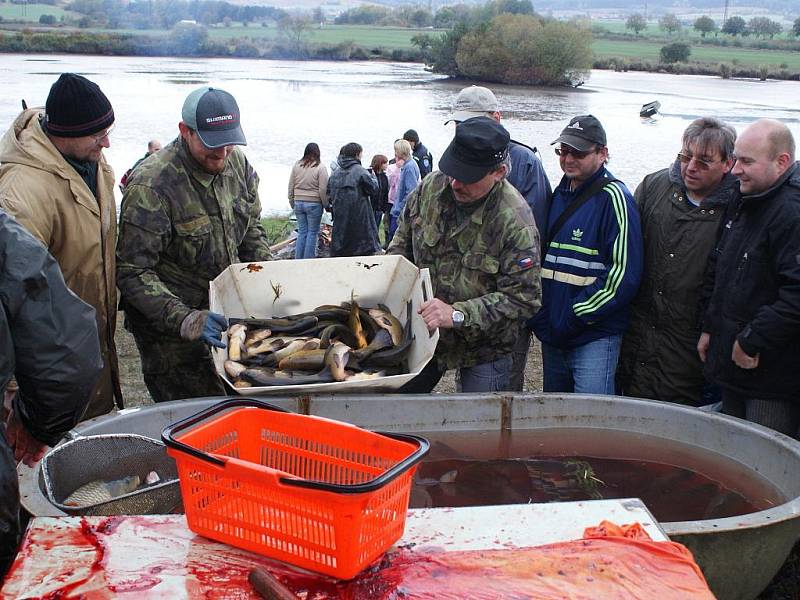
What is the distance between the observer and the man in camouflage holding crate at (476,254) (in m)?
4.52

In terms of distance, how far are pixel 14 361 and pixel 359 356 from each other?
2.33 meters

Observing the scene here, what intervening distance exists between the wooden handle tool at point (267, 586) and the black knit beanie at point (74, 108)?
2.84 meters

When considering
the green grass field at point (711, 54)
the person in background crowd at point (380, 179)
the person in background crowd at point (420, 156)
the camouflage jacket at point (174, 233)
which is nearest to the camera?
the camouflage jacket at point (174, 233)

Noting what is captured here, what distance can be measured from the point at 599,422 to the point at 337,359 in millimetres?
1620

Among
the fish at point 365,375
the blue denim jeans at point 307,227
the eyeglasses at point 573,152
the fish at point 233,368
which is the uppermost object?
the eyeglasses at point 573,152

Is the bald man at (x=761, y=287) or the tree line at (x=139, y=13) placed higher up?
the tree line at (x=139, y=13)

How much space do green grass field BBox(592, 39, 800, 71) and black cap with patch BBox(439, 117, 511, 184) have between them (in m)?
72.5

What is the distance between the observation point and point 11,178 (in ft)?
13.8

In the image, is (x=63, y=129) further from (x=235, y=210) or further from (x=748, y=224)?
(x=748, y=224)

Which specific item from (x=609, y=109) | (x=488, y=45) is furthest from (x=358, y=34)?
(x=609, y=109)

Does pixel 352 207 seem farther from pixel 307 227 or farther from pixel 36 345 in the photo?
pixel 36 345

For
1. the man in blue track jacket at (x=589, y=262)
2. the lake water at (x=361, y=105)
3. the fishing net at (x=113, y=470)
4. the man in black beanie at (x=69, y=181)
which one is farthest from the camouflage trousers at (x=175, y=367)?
the lake water at (x=361, y=105)

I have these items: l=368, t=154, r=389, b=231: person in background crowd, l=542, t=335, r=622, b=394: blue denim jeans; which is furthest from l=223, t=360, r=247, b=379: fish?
l=368, t=154, r=389, b=231: person in background crowd

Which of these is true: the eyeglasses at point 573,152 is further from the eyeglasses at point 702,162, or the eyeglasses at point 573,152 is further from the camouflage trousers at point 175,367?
the camouflage trousers at point 175,367
